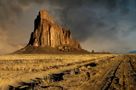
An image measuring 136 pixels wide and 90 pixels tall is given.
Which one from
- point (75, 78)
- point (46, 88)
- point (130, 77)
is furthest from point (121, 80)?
point (46, 88)

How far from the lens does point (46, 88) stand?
31078 millimetres

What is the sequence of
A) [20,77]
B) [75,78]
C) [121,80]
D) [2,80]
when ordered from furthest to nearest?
[20,77], [2,80], [75,78], [121,80]

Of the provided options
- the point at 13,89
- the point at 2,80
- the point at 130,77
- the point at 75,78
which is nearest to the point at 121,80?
the point at 130,77

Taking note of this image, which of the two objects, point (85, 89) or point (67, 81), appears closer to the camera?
point (85, 89)

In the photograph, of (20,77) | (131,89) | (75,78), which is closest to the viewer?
(131,89)

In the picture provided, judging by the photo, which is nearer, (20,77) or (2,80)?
(2,80)

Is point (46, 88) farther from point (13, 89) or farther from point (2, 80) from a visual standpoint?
point (2, 80)

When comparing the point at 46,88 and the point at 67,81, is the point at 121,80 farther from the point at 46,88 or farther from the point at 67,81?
Result: the point at 46,88

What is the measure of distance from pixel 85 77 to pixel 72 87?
696 cm

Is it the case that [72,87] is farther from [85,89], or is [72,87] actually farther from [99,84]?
[99,84]

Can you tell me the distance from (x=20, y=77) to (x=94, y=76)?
40.5 feet

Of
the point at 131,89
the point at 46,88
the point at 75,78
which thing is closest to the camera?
the point at 131,89

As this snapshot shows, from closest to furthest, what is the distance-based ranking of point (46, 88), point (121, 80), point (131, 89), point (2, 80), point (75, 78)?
1. point (131, 89)
2. point (46, 88)
3. point (121, 80)
4. point (75, 78)
5. point (2, 80)

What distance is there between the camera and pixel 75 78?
3650 cm
